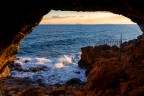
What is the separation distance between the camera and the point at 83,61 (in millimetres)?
34406

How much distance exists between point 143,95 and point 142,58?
6049 mm

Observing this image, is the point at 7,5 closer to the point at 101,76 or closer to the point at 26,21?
the point at 26,21

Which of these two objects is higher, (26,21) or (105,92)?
(26,21)

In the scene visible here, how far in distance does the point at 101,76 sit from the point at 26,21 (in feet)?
19.5

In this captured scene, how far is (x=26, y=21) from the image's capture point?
9.83 meters

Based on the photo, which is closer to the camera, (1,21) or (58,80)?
(1,21)

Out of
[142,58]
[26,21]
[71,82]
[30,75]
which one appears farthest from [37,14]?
[30,75]

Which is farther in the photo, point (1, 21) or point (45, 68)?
point (45, 68)

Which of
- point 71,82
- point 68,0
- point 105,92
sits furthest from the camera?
point 71,82

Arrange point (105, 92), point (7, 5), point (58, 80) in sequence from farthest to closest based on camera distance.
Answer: point (58, 80) < point (105, 92) < point (7, 5)

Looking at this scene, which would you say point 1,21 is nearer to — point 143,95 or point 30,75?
point 143,95

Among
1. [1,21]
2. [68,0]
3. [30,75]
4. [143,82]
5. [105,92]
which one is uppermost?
[68,0]

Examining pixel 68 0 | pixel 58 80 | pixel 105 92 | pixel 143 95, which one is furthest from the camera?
pixel 58 80

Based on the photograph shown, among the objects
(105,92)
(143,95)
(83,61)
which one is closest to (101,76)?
(105,92)
